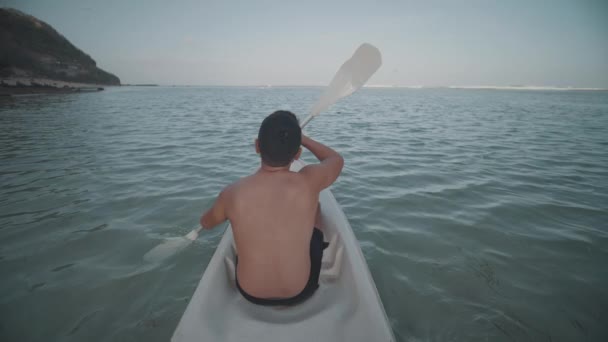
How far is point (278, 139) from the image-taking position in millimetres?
1456

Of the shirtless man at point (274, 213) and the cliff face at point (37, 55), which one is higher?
the cliff face at point (37, 55)

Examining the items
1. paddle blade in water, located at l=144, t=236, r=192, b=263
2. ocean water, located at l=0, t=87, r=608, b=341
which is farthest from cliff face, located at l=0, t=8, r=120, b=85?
paddle blade in water, located at l=144, t=236, r=192, b=263

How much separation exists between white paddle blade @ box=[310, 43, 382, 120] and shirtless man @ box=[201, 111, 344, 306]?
2087 mm

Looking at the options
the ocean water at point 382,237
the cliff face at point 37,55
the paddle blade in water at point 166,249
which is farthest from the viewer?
the cliff face at point 37,55

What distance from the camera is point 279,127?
1463 mm

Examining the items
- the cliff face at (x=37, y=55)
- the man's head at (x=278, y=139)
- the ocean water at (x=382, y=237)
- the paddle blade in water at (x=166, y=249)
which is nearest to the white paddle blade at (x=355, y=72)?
the ocean water at (x=382, y=237)

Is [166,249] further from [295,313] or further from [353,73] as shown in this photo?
[353,73]

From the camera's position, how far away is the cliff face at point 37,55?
40469 mm

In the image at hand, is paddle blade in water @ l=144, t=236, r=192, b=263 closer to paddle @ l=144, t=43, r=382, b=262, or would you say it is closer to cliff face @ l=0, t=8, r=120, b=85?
paddle @ l=144, t=43, r=382, b=262

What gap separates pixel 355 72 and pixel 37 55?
71.8m

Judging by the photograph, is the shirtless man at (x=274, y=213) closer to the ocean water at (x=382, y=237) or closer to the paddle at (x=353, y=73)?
the ocean water at (x=382, y=237)

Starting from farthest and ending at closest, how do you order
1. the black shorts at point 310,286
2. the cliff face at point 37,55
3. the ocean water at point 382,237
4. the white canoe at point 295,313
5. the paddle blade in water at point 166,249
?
the cliff face at point 37,55
the paddle blade in water at point 166,249
the ocean water at point 382,237
the black shorts at point 310,286
the white canoe at point 295,313

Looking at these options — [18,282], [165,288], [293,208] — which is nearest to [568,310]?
[293,208]

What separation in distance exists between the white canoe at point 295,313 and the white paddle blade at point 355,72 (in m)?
2.20
